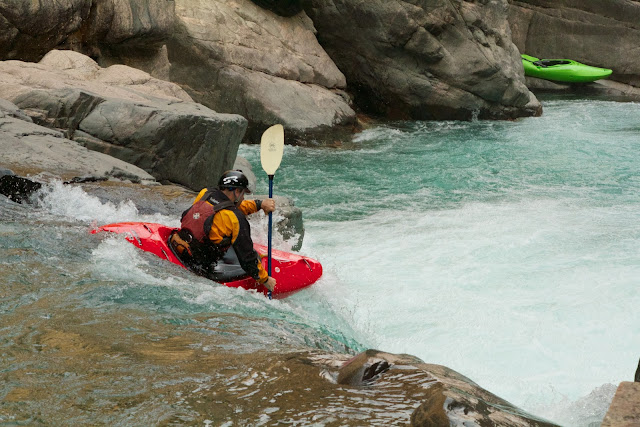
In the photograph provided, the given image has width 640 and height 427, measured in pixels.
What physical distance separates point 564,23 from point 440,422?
19.6 meters

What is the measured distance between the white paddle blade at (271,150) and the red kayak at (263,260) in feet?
2.24

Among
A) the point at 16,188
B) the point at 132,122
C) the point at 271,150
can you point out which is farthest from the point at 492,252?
the point at 16,188

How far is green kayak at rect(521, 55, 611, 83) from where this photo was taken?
18.7 metres

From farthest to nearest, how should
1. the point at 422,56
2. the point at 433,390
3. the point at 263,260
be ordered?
the point at 422,56
the point at 263,260
the point at 433,390

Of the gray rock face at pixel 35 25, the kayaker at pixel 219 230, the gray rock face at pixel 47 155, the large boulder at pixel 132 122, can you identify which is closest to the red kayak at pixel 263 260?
the kayaker at pixel 219 230

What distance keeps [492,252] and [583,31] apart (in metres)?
14.8

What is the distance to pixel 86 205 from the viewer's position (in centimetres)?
603

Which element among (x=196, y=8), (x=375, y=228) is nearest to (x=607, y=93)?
(x=196, y=8)

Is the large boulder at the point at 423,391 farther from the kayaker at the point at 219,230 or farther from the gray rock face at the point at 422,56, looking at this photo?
the gray rock face at the point at 422,56

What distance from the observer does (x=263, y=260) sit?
5.61 metres

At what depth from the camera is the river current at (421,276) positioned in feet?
13.1

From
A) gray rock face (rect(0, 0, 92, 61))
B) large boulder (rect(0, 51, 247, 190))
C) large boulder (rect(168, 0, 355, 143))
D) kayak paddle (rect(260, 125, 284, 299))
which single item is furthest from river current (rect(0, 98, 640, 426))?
gray rock face (rect(0, 0, 92, 61))

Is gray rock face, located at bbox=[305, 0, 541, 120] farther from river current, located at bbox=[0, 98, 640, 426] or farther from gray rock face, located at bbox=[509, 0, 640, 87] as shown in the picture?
gray rock face, located at bbox=[509, 0, 640, 87]

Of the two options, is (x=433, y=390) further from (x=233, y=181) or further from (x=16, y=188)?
(x=16, y=188)
